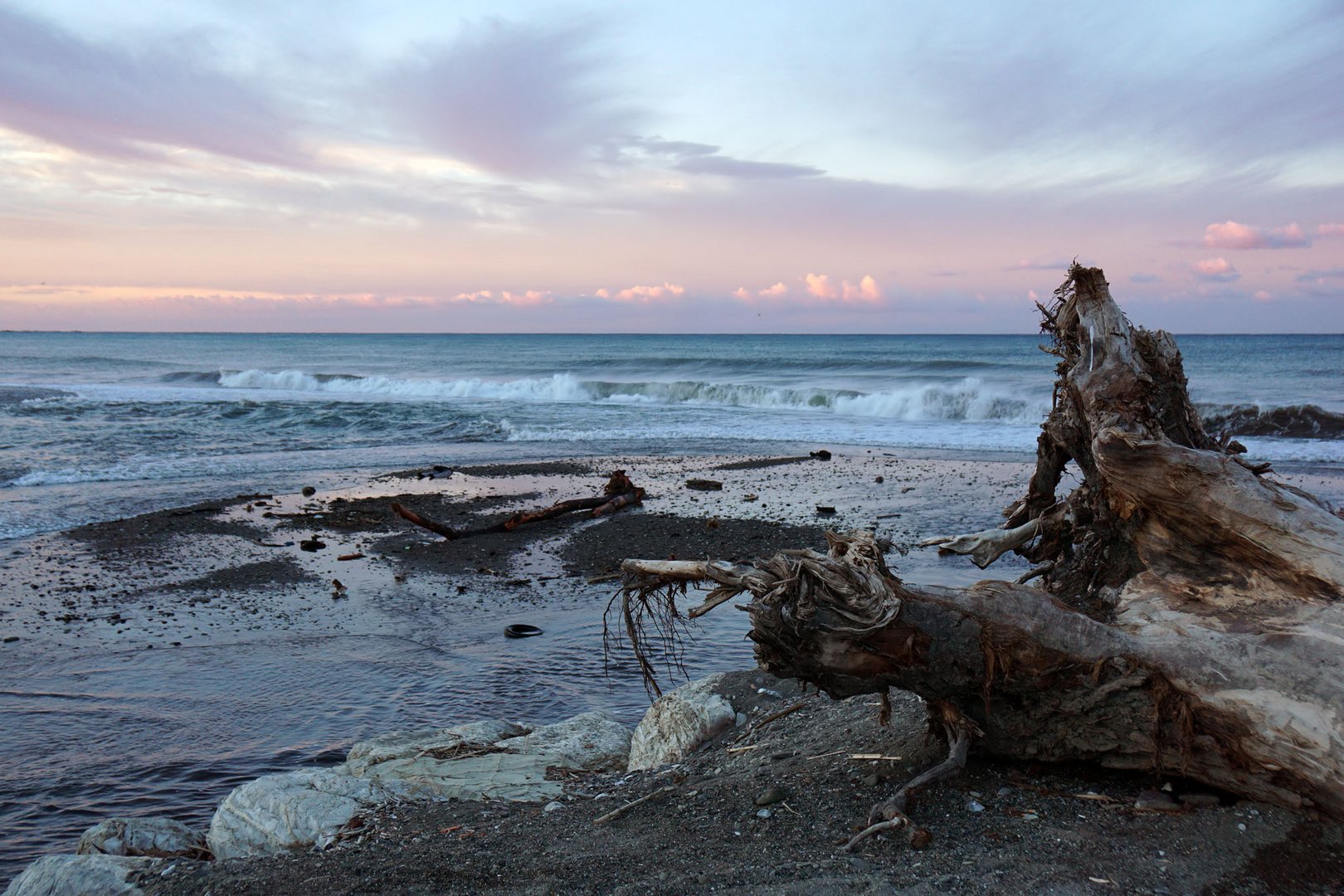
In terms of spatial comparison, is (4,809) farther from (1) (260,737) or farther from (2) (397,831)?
(2) (397,831)

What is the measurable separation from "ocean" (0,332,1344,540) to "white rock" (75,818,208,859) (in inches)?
341

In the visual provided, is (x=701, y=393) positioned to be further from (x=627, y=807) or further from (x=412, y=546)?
(x=627, y=807)

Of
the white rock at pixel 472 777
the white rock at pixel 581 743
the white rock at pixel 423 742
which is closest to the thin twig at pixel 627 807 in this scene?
the white rock at pixel 472 777

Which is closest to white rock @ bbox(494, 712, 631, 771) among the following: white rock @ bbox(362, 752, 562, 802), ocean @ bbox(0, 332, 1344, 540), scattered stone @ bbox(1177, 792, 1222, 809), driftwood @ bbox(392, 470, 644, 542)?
white rock @ bbox(362, 752, 562, 802)

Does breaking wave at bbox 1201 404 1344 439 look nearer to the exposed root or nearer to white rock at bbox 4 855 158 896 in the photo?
the exposed root

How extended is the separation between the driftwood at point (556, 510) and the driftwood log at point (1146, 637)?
7.45 m

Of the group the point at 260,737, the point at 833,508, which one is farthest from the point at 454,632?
the point at 833,508

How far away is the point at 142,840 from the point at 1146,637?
4846 millimetres

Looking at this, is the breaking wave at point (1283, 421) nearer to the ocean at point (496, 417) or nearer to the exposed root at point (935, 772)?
the ocean at point (496, 417)

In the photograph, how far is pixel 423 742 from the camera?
5371 mm

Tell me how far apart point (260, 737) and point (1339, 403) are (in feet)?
106

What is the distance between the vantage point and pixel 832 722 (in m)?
5.13

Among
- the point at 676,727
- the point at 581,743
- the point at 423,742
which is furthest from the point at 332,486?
the point at 676,727

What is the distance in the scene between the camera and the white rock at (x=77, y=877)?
3.89 metres
